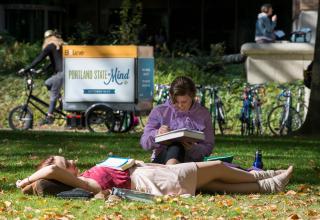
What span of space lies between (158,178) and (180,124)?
907 mm

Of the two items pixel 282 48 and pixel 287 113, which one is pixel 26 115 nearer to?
pixel 287 113

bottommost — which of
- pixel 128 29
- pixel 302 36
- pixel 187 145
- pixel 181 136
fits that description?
pixel 187 145

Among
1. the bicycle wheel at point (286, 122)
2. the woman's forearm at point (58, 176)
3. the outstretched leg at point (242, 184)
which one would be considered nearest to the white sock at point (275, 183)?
the outstretched leg at point (242, 184)

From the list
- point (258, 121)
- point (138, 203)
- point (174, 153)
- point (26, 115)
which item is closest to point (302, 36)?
point (258, 121)

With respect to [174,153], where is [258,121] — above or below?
below

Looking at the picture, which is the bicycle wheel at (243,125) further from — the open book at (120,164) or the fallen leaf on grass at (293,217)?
the fallen leaf on grass at (293,217)

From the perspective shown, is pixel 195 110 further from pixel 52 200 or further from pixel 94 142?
pixel 94 142

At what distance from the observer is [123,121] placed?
18.2 metres

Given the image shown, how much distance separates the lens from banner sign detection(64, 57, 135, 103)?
1758 centimetres

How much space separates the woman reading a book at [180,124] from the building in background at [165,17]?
19.6 meters

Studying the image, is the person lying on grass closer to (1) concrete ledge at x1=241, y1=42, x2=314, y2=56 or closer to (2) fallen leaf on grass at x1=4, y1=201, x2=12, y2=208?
(2) fallen leaf on grass at x1=4, y1=201, x2=12, y2=208

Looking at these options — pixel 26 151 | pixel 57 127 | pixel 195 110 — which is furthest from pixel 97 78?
pixel 195 110

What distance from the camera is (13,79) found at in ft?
77.6

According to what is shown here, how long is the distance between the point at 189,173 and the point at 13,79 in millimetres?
15512
